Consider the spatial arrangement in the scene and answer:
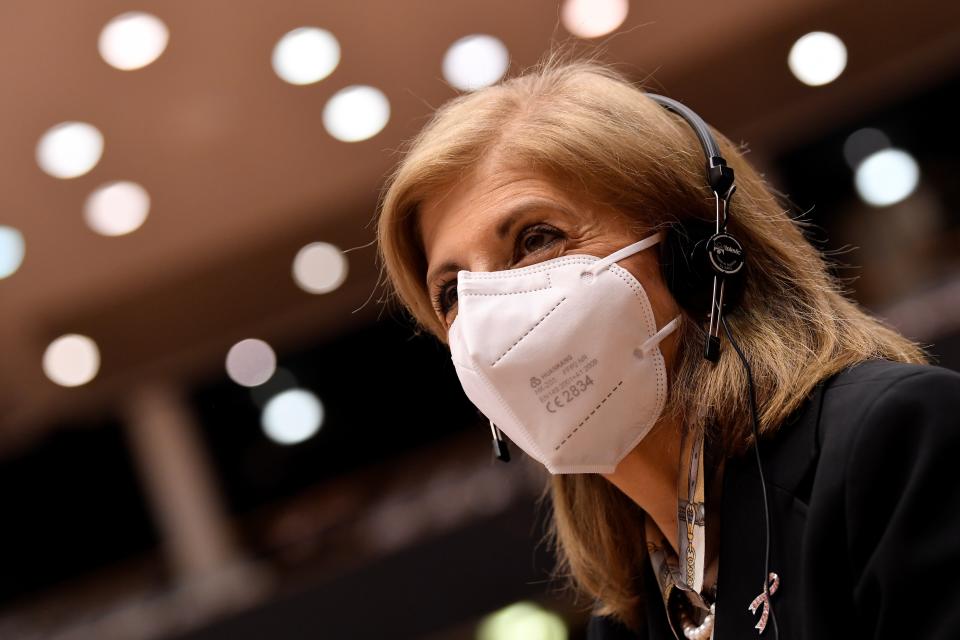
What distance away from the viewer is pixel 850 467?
114cm

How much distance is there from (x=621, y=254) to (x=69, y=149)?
560 centimetres

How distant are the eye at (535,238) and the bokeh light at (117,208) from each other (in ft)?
19.3

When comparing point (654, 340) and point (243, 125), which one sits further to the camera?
point (243, 125)

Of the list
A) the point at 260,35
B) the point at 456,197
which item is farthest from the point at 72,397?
the point at 456,197

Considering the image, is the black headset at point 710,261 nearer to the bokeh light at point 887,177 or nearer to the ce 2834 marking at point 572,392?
the ce 2834 marking at point 572,392

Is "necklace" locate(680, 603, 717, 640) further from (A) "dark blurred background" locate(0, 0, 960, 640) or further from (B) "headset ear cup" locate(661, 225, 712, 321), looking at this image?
(A) "dark blurred background" locate(0, 0, 960, 640)

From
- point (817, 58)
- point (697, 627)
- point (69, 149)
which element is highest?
point (69, 149)

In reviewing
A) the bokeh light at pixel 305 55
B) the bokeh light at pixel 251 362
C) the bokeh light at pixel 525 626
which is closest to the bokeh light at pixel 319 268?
the bokeh light at pixel 251 362

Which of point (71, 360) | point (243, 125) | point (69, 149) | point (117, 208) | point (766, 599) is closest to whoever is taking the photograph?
point (766, 599)

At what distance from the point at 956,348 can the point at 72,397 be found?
6.80 metres

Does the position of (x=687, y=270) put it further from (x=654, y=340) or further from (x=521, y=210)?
(x=521, y=210)

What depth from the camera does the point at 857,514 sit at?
1109mm

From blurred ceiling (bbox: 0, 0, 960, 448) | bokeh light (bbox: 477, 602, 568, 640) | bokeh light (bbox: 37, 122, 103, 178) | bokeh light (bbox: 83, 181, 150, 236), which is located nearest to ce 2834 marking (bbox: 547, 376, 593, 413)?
blurred ceiling (bbox: 0, 0, 960, 448)

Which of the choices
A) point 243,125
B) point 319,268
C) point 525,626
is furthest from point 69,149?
point 525,626
